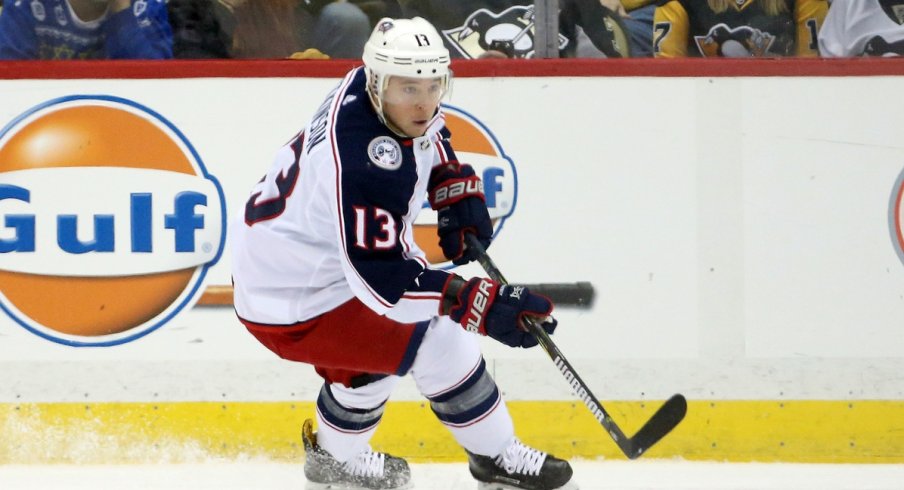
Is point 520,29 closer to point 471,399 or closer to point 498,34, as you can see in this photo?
point 498,34

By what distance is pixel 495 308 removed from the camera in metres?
2.41

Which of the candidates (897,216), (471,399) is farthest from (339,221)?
(897,216)

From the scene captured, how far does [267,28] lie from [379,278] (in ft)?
4.08

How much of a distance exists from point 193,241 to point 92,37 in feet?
2.05

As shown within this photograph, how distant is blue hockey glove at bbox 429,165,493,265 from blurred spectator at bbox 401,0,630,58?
62 cm

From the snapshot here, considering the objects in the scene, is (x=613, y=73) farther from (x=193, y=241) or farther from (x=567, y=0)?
(x=193, y=241)

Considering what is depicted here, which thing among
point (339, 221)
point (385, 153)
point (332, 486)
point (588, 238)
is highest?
point (385, 153)

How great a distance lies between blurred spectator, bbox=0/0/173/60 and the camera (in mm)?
3344

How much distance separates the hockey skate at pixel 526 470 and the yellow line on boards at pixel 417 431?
509mm

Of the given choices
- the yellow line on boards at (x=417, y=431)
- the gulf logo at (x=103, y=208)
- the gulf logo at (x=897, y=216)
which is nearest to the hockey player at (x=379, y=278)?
the yellow line on boards at (x=417, y=431)

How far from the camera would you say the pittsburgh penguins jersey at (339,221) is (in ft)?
7.64

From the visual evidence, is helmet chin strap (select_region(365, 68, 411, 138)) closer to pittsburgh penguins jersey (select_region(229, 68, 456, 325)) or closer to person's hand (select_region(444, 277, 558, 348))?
pittsburgh penguins jersey (select_region(229, 68, 456, 325))

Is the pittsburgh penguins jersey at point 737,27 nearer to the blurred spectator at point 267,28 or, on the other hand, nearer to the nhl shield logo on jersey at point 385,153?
the blurred spectator at point 267,28

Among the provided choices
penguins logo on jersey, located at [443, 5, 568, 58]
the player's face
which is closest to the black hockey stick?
the player's face
